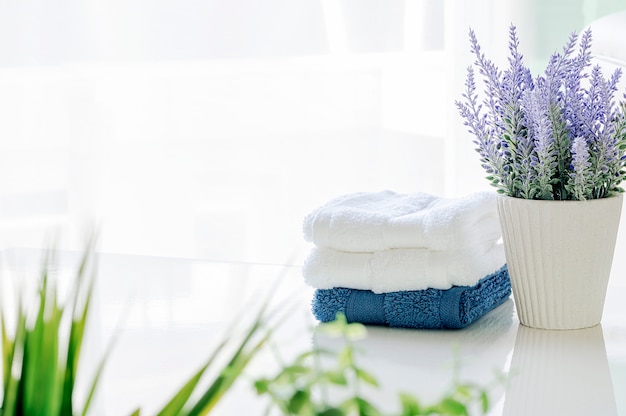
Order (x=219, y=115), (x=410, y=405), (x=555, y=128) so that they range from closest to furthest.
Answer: (x=410, y=405) → (x=555, y=128) → (x=219, y=115)

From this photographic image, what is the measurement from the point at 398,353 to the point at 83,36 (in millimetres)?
1872

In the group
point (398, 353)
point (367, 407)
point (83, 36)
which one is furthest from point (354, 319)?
point (83, 36)

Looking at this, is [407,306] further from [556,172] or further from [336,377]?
[336,377]

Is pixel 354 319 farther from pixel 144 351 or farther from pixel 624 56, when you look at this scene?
pixel 624 56

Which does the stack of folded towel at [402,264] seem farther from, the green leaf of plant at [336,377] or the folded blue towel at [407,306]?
the green leaf of plant at [336,377]

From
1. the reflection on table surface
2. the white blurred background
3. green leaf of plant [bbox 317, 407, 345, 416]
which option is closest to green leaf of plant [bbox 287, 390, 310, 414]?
green leaf of plant [bbox 317, 407, 345, 416]

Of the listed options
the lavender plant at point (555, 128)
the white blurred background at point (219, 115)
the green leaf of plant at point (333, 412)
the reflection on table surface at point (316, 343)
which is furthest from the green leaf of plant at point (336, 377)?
the white blurred background at point (219, 115)

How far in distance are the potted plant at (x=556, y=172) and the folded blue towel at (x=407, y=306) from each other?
0.07 meters

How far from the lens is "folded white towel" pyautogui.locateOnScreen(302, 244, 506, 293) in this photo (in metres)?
1.18

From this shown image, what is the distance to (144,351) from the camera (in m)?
1.19

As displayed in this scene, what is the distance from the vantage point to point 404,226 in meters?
1.21

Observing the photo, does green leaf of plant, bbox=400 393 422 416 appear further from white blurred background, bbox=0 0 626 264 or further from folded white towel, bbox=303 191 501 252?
white blurred background, bbox=0 0 626 264

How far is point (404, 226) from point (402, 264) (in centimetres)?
5

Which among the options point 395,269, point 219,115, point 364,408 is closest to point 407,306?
point 395,269
